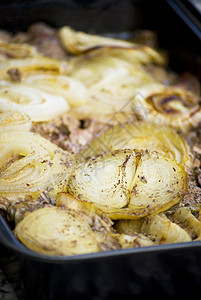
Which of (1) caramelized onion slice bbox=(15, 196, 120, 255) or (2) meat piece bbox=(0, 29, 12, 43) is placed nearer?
(1) caramelized onion slice bbox=(15, 196, 120, 255)

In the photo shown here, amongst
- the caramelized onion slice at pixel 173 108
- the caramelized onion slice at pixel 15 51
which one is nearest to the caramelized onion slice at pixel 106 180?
the caramelized onion slice at pixel 173 108

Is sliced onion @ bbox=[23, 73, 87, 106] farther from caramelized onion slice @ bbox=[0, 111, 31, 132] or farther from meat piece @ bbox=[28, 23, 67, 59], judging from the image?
meat piece @ bbox=[28, 23, 67, 59]

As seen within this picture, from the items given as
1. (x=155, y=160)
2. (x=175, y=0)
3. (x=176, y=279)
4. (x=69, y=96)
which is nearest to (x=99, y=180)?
(x=155, y=160)

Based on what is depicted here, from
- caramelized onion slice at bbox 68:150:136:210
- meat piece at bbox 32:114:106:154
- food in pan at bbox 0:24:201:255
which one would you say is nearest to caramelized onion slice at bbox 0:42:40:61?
food in pan at bbox 0:24:201:255

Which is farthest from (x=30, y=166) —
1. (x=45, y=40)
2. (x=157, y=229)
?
(x=45, y=40)

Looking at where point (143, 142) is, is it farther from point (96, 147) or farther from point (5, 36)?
point (5, 36)

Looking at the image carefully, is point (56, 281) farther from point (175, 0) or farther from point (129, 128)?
point (175, 0)
